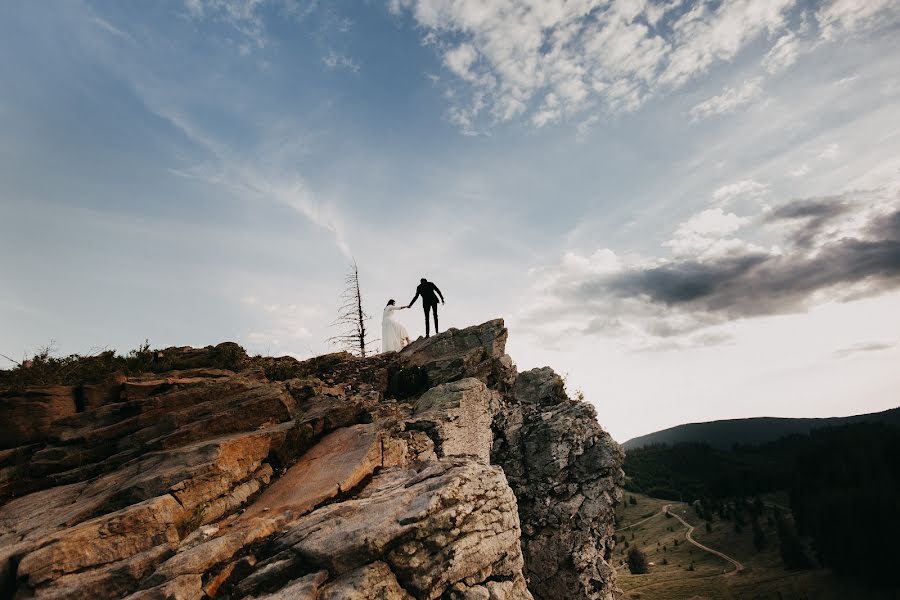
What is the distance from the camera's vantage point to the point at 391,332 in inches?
1070

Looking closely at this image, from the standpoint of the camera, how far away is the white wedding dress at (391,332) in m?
27.0

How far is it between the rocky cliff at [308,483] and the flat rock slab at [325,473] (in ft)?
0.22

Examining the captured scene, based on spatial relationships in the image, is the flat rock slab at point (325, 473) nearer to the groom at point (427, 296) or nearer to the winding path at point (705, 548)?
the groom at point (427, 296)

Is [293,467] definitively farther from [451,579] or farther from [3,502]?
[3,502]

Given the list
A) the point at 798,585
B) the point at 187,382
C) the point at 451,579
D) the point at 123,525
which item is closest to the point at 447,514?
the point at 451,579

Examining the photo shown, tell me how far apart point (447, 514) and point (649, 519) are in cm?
16872

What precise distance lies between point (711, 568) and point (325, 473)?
108m

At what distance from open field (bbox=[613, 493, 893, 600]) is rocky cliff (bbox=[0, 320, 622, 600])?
63.5 meters

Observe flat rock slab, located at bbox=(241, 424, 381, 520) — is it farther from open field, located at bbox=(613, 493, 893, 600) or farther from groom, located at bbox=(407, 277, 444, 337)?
open field, located at bbox=(613, 493, 893, 600)

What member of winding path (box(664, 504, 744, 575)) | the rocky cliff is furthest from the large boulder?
winding path (box(664, 504, 744, 575))

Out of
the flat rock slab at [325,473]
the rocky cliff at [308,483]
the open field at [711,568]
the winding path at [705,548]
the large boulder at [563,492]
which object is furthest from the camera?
the winding path at [705,548]

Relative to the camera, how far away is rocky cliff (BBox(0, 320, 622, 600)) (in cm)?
853

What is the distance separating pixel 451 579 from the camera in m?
8.89

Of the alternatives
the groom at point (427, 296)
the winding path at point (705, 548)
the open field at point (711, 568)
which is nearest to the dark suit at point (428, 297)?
the groom at point (427, 296)
